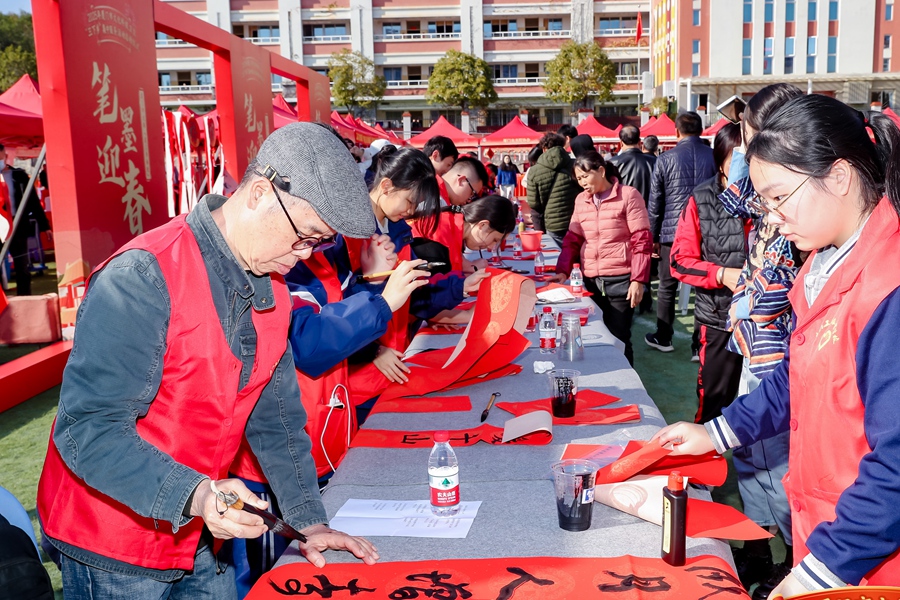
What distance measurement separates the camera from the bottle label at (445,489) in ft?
5.44

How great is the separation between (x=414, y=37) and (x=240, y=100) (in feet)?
122

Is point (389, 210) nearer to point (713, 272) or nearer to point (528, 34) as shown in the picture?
point (713, 272)

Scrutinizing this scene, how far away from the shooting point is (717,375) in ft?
10.9

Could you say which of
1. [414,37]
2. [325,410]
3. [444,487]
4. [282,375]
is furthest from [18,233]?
[414,37]

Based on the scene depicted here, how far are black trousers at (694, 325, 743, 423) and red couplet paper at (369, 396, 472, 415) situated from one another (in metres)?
1.35

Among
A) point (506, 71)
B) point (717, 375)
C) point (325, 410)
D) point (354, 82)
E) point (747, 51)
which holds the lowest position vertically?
point (717, 375)

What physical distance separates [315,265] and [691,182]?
4.03 m

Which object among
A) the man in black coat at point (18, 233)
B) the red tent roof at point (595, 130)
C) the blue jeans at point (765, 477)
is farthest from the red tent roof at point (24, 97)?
the red tent roof at point (595, 130)

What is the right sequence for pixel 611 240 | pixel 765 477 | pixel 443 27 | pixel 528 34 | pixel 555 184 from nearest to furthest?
pixel 765 477, pixel 611 240, pixel 555 184, pixel 528 34, pixel 443 27

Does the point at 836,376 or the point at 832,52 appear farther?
the point at 832,52

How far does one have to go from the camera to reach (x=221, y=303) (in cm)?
134

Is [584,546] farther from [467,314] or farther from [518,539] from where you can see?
[467,314]

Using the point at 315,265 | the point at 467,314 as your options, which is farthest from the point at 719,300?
the point at 315,265

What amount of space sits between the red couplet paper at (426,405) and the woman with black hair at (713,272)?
1.38m
